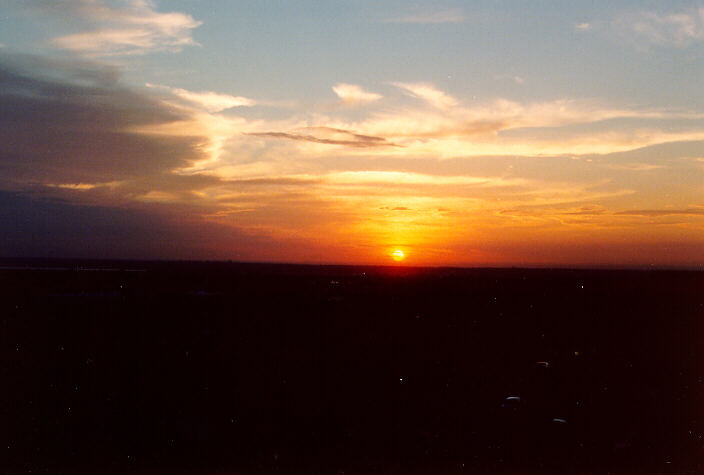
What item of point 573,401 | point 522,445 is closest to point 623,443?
point 522,445

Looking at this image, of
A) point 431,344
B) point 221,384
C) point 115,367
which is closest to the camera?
point 221,384

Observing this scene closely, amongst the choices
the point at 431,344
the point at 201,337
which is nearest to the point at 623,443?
the point at 431,344

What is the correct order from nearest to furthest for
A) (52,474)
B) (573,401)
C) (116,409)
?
(52,474)
(116,409)
(573,401)

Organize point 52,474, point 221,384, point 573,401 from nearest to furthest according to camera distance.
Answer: point 52,474
point 573,401
point 221,384

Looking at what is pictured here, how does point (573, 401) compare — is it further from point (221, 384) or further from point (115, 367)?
point (115, 367)

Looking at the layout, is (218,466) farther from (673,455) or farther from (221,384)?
(673,455)

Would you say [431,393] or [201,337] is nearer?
[431,393]
